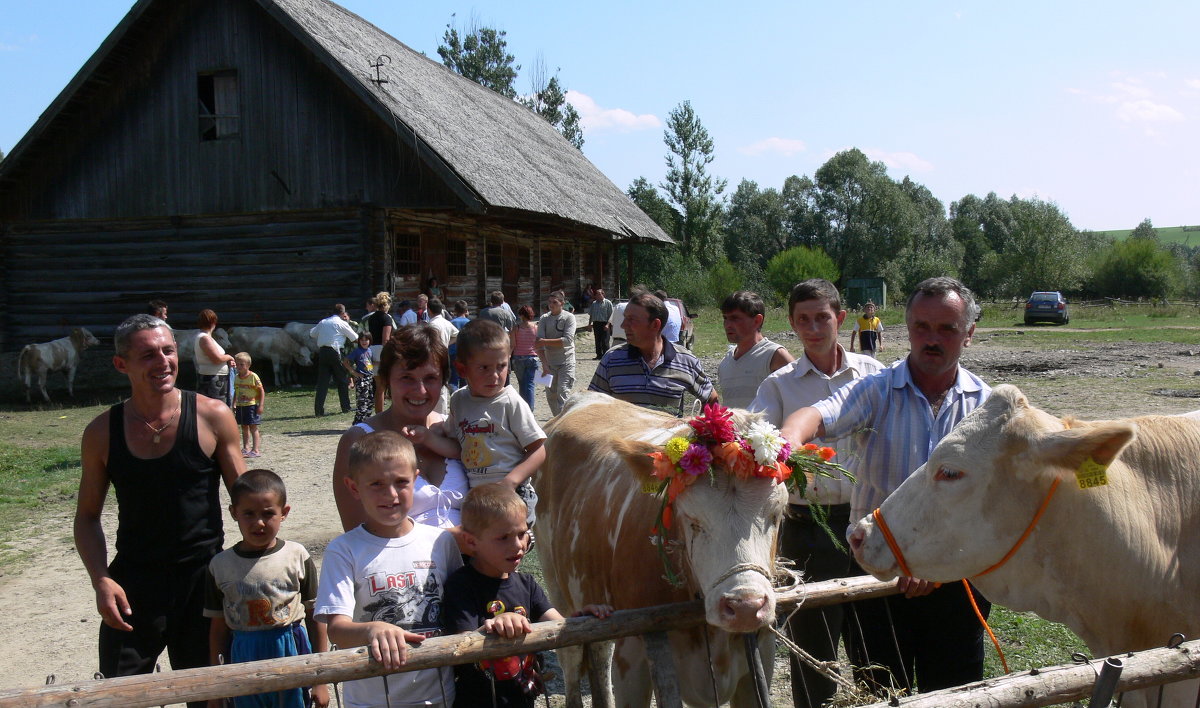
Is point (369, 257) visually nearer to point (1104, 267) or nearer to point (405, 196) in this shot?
point (405, 196)

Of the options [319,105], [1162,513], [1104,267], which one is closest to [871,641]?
[1162,513]

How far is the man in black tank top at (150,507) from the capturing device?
303 cm

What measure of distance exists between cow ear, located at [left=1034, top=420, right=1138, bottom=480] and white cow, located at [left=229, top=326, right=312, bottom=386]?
16326mm

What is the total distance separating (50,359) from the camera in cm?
1609

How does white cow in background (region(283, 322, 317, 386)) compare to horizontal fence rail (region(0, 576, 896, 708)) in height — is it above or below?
above

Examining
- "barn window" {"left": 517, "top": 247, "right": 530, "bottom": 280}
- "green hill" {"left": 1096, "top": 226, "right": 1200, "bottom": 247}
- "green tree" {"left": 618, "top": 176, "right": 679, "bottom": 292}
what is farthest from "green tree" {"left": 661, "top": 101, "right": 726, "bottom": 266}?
"green hill" {"left": 1096, "top": 226, "right": 1200, "bottom": 247}

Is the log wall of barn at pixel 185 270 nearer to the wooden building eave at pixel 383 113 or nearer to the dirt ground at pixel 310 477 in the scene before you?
the wooden building eave at pixel 383 113

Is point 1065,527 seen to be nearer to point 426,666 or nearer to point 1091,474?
point 1091,474

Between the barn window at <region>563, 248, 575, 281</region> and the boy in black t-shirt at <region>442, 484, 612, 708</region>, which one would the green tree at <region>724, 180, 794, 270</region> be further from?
the boy in black t-shirt at <region>442, 484, 612, 708</region>

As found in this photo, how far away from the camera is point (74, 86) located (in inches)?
636

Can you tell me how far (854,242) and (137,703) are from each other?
206 ft

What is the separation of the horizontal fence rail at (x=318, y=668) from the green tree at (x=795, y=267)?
174 ft

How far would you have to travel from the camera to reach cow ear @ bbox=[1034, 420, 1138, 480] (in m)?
2.11

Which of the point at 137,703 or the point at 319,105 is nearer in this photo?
the point at 137,703
